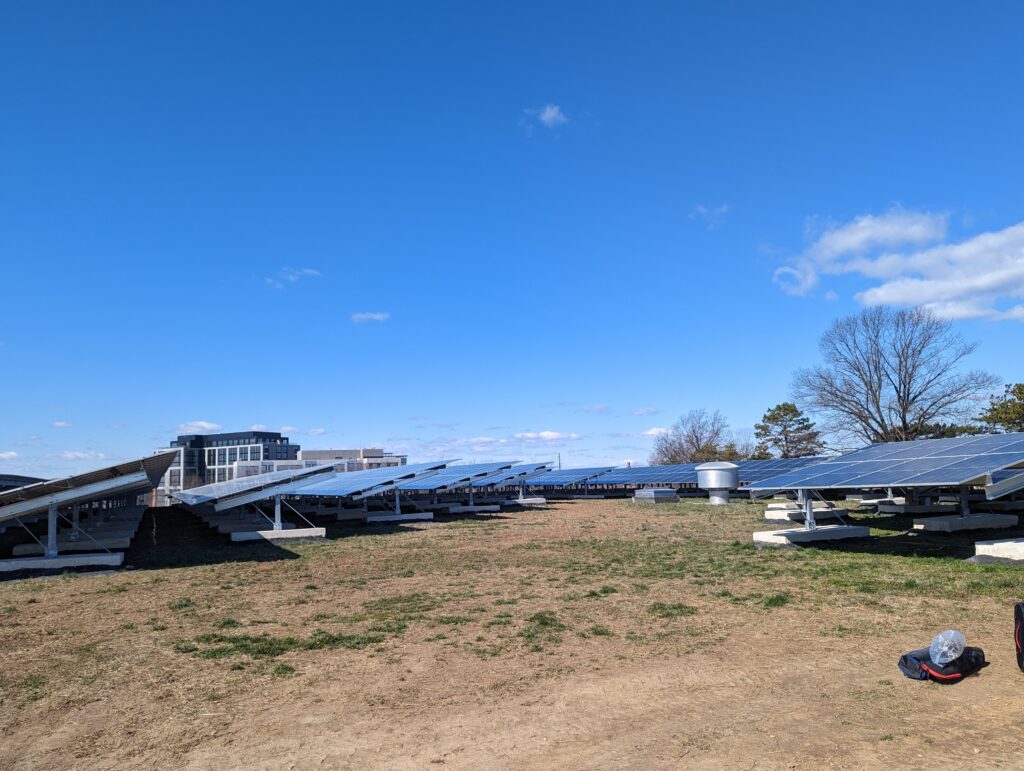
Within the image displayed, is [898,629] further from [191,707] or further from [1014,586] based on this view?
[191,707]

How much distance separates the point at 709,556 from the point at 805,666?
10188 mm

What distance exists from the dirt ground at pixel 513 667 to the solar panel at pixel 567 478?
137 feet

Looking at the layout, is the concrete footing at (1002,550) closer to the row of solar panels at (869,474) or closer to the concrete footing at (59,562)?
the row of solar panels at (869,474)

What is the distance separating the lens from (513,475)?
153 feet

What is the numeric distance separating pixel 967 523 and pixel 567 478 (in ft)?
134

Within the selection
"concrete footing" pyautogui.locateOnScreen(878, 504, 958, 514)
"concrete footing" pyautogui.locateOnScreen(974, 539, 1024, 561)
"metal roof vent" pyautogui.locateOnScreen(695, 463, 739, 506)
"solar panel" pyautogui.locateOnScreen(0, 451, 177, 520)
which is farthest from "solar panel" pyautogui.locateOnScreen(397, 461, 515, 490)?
"concrete footing" pyautogui.locateOnScreen(974, 539, 1024, 561)

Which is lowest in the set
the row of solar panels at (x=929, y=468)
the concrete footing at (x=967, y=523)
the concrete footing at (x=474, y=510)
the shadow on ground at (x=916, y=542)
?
the shadow on ground at (x=916, y=542)

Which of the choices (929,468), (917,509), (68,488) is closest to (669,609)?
(929,468)

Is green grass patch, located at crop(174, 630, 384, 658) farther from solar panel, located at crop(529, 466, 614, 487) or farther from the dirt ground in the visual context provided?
solar panel, located at crop(529, 466, 614, 487)

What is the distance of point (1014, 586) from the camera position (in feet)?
42.5

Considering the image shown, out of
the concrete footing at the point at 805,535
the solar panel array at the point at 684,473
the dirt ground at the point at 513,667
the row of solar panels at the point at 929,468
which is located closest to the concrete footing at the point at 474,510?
the solar panel array at the point at 684,473

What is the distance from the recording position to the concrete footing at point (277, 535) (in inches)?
962

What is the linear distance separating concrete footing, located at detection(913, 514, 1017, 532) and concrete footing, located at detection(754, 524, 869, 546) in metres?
3.43

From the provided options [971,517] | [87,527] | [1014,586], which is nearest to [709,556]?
[1014,586]
